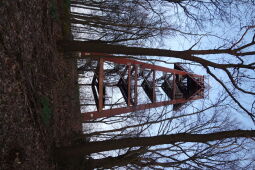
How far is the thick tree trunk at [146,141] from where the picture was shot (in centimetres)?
555

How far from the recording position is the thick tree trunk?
5.55 metres

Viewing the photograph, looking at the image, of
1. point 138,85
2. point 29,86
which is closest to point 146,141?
point 29,86

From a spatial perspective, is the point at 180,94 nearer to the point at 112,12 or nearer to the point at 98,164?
the point at 112,12

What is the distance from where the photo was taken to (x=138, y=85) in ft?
40.1

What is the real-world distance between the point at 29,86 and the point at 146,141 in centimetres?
279

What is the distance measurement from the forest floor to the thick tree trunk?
48 cm

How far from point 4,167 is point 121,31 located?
8.68 m

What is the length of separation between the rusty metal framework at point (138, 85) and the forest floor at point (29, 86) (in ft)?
7.31

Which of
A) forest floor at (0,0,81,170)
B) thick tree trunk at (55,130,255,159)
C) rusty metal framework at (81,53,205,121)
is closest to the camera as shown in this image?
forest floor at (0,0,81,170)

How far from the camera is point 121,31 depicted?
11406mm

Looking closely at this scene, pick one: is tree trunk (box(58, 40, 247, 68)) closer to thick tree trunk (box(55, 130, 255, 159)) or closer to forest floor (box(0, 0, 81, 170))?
forest floor (box(0, 0, 81, 170))

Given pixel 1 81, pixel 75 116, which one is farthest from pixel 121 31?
pixel 1 81

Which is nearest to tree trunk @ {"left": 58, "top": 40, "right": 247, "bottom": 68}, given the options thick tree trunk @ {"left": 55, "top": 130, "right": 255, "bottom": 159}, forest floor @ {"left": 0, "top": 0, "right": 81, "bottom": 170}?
forest floor @ {"left": 0, "top": 0, "right": 81, "bottom": 170}

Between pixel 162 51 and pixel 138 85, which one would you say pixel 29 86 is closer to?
pixel 162 51
